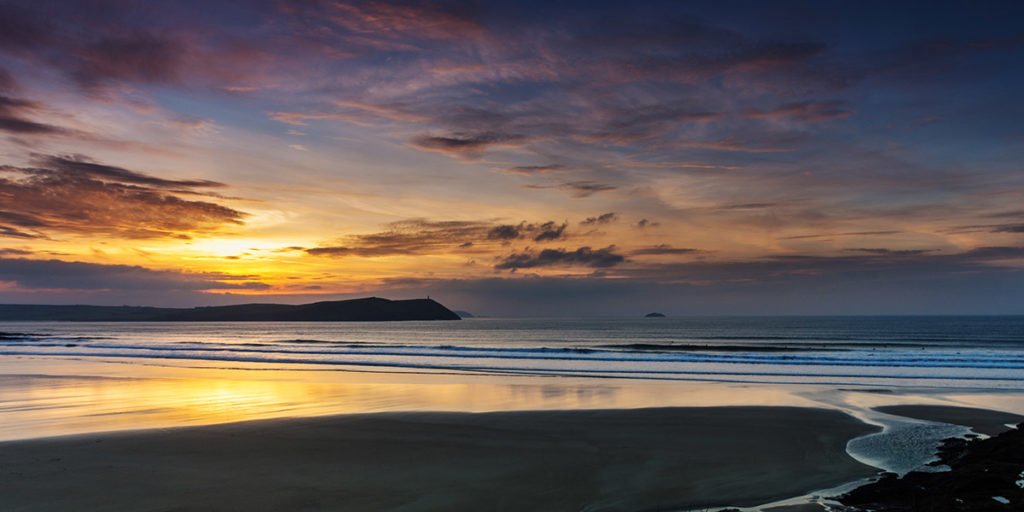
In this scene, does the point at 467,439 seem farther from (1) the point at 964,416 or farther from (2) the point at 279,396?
(1) the point at 964,416

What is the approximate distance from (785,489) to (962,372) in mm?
28573

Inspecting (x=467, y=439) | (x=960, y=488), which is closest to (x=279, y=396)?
(x=467, y=439)

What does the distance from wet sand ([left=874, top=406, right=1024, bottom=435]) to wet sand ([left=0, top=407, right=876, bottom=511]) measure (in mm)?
2600

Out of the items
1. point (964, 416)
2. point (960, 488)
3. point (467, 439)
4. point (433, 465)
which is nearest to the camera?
point (960, 488)

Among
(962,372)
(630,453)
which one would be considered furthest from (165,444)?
(962,372)

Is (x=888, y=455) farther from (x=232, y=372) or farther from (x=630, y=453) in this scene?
(x=232, y=372)

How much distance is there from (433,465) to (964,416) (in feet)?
47.5

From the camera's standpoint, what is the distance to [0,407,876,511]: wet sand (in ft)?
30.0

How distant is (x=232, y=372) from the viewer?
102 feet

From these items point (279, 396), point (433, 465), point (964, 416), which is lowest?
point (279, 396)

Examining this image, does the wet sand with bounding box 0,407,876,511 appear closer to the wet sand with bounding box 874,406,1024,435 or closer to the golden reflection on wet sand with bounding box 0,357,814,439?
the golden reflection on wet sand with bounding box 0,357,814,439

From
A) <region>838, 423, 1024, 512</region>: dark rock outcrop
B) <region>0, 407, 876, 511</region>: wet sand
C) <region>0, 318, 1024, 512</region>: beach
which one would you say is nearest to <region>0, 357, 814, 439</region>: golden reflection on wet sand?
<region>0, 318, 1024, 512</region>: beach

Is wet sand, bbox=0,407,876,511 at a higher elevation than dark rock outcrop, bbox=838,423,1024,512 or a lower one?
lower

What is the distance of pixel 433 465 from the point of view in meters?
11.3
